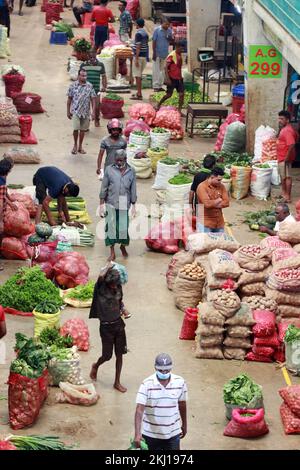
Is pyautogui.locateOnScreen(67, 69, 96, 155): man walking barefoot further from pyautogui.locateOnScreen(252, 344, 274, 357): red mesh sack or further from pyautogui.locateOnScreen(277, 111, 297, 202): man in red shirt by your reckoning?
pyautogui.locateOnScreen(252, 344, 274, 357): red mesh sack

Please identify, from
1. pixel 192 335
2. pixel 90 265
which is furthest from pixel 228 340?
pixel 90 265

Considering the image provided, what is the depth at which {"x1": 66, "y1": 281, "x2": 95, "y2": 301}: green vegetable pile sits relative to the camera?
1562cm

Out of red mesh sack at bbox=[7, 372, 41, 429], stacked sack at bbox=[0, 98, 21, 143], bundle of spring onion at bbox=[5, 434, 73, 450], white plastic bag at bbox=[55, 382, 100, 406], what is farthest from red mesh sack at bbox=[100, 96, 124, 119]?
bundle of spring onion at bbox=[5, 434, 73, 450]

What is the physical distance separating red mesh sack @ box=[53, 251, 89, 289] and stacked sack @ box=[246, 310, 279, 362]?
2658 mm

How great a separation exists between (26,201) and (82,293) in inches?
120

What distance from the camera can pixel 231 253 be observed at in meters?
15.7

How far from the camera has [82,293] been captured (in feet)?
51.4

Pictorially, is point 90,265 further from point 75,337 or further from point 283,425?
point 283,425

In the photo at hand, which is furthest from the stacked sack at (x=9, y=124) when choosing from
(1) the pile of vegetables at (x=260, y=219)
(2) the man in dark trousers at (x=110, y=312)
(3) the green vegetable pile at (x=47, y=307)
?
(2) the man in dark trousers at (x=110, y=312)

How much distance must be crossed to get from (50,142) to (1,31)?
8.35m

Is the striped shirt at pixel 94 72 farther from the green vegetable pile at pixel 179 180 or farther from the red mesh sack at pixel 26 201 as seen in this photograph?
Result: the red mesh sack at pixel 26 201

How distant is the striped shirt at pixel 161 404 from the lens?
11.0 m

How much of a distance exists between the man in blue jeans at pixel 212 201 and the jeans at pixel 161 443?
5.70 meters

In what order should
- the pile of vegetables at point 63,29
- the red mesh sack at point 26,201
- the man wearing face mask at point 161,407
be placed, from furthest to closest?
the pile of vegetables at point 63,29
the red mesh sack at point 26,201
the man wearing face mask at point 161,407
